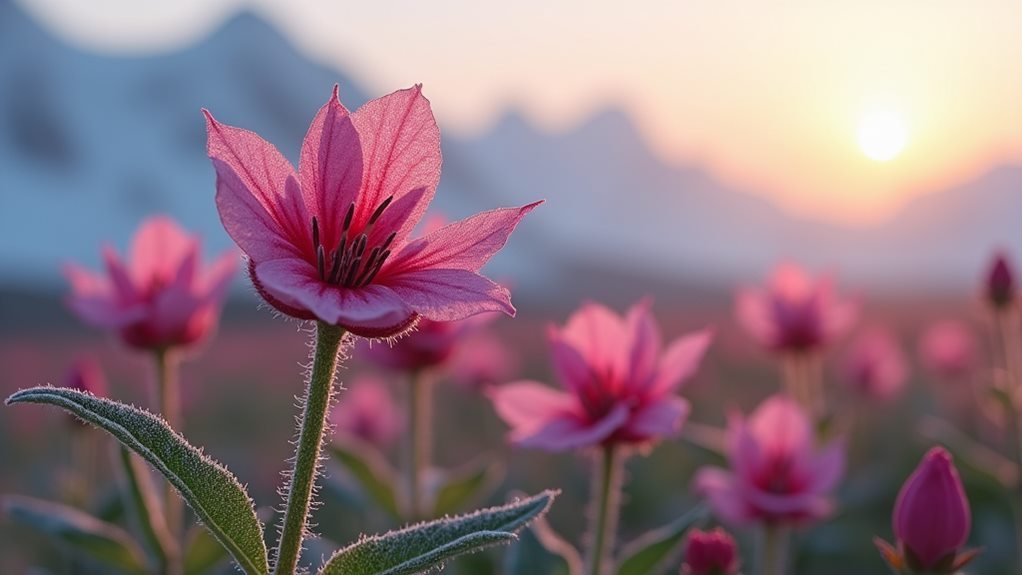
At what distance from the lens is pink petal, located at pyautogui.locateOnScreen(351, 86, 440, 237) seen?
5.43 feet

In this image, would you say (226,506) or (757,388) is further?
(757,388)

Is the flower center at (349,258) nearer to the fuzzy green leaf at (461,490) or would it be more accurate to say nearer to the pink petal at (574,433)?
the pink petal at (574,433)

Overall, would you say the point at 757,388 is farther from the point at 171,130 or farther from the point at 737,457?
the point at 171,130

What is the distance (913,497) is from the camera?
2121mm

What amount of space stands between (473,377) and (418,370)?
204 cm

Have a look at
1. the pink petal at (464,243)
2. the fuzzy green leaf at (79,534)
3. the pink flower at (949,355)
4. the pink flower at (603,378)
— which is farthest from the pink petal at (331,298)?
the pink flower at (949,355)

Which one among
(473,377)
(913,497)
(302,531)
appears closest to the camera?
(302,531)

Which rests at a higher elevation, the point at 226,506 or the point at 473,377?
the point at 473,377

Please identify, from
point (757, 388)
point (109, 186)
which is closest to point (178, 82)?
point (109, 186)

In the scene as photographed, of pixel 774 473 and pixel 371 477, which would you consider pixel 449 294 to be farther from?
pixel 371 477

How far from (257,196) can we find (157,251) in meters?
1.91

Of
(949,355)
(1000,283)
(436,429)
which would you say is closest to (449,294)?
(1000,283)

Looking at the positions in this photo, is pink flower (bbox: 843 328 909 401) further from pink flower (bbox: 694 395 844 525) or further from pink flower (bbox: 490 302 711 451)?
pink flower (bbox: 490 302 711 451)

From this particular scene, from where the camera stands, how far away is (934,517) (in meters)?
2.11
